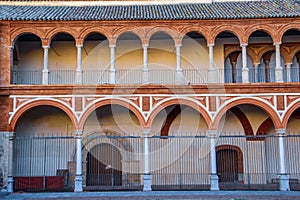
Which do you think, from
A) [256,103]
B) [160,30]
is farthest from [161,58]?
[256,103]

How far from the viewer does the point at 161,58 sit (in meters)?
18.5

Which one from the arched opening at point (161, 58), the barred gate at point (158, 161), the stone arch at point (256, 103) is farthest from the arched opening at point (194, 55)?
the barred gate at point (158, 161)

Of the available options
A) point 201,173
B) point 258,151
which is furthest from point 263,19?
point 201,173

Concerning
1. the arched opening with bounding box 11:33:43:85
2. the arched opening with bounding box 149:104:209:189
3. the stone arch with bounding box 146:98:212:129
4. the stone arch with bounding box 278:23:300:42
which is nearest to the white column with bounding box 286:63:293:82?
the stone arch with bounding box 278:23:300:42

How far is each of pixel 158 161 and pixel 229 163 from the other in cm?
328

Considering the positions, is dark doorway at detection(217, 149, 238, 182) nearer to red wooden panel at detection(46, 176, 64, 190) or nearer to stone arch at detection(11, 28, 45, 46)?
red wooden panel at detection(46, 176, 64, 190)

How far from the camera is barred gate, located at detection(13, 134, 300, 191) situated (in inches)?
690

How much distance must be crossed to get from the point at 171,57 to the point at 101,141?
16.4 feet

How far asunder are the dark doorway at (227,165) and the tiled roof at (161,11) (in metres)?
6.12

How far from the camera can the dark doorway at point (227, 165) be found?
17875mm

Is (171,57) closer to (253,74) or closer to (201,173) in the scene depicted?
(253,74)

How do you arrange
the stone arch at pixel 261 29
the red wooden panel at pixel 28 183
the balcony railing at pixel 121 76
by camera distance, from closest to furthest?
the stone arch at pixel 261 29
the red wooden panel at pixel 28 183
the balcony railing at pixel 121 76

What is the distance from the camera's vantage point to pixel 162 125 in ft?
59.7

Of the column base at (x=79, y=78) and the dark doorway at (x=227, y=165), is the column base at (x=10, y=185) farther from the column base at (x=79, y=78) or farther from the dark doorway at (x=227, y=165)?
the dark doorway at (x=227, y=165)
